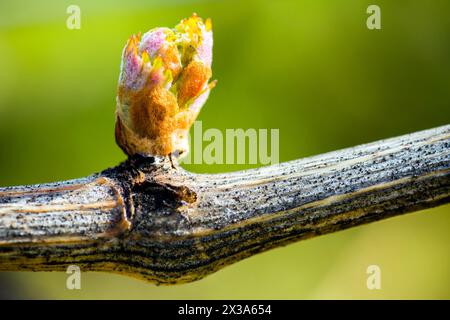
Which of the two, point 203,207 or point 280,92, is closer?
point 203,207

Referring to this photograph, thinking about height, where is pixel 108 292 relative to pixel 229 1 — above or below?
below

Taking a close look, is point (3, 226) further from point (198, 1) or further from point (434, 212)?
point (434, 212)

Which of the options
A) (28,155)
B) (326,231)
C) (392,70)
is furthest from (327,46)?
(326,231)

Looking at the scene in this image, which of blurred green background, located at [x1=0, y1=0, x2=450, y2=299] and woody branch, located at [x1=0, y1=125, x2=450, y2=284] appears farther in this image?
blurred green background, located at [x1=0, y1=0, x2=450, y2=299]

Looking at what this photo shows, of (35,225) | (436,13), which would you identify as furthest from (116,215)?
(436,13)

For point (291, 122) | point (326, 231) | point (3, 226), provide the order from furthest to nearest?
point (291, 122) < point (326, 231) < point (3, 226)

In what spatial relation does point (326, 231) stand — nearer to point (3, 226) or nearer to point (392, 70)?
point (3, 226)

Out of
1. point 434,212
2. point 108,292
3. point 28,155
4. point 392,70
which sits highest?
point 392,70

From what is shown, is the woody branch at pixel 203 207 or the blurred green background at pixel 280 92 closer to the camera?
the woody branch at pixel 203 207

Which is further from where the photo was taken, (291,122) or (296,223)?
(291,122)

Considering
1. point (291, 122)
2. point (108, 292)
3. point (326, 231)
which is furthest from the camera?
point (291, 122)
